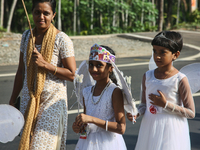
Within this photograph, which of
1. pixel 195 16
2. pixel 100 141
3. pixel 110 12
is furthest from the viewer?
pixel 195 16

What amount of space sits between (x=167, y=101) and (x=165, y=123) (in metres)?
0.24

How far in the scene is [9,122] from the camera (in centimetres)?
231

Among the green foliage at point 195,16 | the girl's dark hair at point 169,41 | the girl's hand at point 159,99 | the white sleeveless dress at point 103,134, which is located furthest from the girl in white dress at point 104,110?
the green foliage at point 195,16

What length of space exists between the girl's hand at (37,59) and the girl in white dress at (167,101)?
91 centimetres

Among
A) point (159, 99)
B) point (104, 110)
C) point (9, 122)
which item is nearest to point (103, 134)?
point (104, 110)

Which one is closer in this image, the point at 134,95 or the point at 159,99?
the point at 159,99

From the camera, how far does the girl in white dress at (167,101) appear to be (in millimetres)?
2465

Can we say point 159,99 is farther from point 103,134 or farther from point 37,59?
point 37,59

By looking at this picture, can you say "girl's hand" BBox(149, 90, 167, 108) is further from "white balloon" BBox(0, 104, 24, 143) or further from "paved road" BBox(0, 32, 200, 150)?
"paved road" BBox(0, 32, 200, 150)

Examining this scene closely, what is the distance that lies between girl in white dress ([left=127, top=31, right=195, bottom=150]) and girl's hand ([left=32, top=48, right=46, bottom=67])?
0.91 m

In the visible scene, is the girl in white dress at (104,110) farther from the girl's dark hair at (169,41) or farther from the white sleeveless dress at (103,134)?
the girl's dark hair at (169,41)

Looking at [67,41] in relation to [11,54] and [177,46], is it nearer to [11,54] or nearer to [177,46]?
[177,46]

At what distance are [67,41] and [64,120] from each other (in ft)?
2.48

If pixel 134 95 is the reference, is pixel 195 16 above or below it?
above
